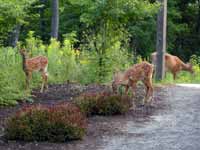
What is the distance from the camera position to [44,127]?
991cm

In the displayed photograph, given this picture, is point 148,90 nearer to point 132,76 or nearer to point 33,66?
point 132,76

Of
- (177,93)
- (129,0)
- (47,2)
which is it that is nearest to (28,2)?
(129,0)

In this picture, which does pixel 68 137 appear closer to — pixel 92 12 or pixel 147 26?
pixel 92 12

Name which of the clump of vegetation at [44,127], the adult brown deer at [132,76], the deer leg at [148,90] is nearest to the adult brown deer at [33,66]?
the adult brown deer at [132,76]

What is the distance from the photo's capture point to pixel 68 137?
10031 millimetres

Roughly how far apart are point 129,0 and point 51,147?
7.36 meters

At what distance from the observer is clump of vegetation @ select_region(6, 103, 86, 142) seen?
9898mm

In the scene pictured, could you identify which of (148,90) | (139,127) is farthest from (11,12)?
(139,127)

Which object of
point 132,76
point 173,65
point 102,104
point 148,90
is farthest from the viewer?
point 173,65

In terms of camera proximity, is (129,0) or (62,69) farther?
(62,69)

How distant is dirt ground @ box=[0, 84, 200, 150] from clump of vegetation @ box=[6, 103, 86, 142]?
0.15m

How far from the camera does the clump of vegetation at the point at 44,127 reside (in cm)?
990

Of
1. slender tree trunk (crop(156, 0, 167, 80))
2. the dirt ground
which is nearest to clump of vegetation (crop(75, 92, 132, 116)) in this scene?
the dirt ground

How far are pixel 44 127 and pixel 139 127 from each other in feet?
7.32
